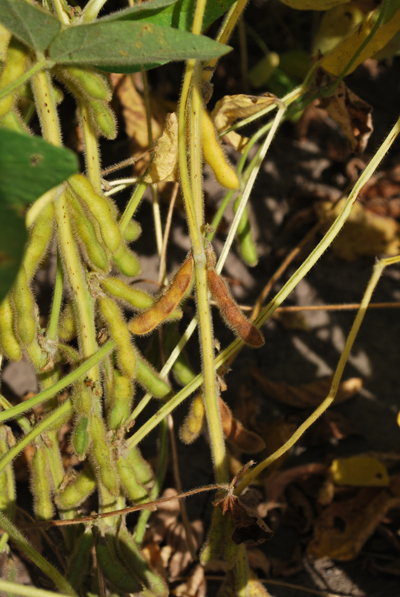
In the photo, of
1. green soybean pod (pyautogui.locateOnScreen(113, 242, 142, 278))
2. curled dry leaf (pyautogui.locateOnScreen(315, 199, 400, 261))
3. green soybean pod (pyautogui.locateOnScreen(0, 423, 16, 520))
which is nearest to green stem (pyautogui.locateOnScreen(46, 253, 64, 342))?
green soybean pod (pyautogui.locateOnScreen(113, 242, 142, 278))

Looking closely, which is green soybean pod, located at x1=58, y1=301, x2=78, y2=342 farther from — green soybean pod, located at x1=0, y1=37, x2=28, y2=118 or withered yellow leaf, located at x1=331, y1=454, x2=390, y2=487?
withered yellow leaf, located at x1=331, y1=454, x2=390, y2=487

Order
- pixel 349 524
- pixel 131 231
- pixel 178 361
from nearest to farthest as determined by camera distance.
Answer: pixel 131 231 < pixel 178 361 < pixel 349 524

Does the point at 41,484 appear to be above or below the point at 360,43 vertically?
below

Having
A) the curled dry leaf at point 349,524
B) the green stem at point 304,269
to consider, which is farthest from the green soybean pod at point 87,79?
the curled dry leaf at point 349,524

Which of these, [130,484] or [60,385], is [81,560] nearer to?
[130,484]

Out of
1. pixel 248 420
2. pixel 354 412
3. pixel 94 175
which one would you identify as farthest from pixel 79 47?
pixel 354 412

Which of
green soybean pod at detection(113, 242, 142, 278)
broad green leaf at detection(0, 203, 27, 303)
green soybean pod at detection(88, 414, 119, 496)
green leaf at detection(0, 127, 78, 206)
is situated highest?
green leaf at detection(0, 127, 78, 206)

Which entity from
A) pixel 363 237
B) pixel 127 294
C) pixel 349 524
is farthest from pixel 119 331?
pixel 363 237
